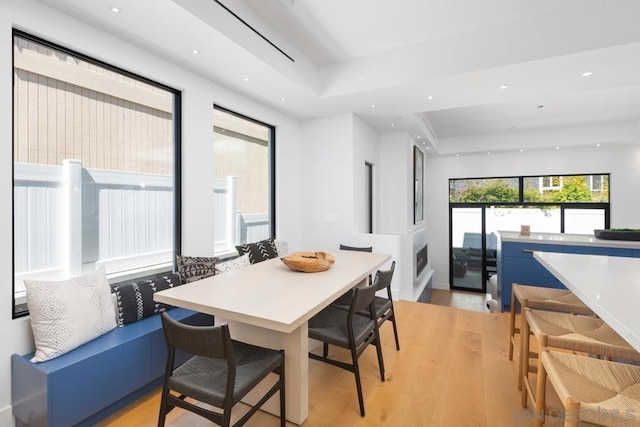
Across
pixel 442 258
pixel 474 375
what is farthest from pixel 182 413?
pixel 442 258

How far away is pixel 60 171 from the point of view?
7.08 feet

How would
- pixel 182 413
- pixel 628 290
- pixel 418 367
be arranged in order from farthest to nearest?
1. pixel 418 367
2. pixel 182 413
3. pixel 628 290

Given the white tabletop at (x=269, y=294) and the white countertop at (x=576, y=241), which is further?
the white countertop at (x=576, y=241)

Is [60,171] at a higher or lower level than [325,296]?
higher

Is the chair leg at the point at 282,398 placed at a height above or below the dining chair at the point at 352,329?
below

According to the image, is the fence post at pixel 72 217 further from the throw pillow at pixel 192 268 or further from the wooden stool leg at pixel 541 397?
the wooden stool leg at pixel 541 397

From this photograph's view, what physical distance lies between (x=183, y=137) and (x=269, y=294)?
6.52 feet

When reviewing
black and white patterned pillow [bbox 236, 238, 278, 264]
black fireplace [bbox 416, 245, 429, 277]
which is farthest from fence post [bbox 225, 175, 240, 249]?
black fireplace [bbox 416, 245, 429, 277]

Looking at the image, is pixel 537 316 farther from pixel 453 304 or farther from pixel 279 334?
pixel 453 304

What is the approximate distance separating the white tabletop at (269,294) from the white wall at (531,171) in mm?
5673

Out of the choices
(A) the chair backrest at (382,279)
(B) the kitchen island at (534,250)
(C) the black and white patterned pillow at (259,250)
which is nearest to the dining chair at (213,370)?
(A) the chair backrest at (382,279)

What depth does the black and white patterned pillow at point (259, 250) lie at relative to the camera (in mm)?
3289

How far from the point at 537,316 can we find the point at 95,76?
3460mm

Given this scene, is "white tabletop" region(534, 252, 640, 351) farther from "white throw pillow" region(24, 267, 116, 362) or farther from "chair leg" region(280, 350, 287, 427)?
"white throw pillow" region(24, 267, 116, 362)
